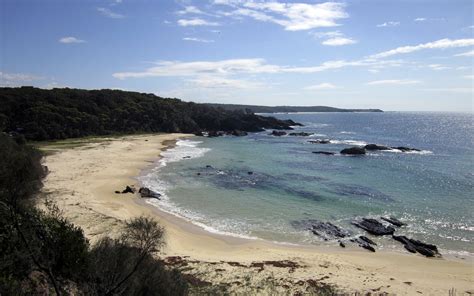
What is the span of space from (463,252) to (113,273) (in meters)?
20.9

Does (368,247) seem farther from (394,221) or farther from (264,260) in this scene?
(264,260)

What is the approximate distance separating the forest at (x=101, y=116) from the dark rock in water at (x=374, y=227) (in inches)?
2093

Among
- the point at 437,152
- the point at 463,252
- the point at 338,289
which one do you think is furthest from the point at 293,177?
the point at 437,152

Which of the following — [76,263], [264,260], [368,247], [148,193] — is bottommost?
[368,247]

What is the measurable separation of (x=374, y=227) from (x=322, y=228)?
3543mm

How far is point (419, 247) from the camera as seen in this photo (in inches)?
903

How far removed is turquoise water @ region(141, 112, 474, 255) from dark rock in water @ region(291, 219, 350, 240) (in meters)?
0.63

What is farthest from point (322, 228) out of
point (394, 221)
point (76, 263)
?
point (76, 263)

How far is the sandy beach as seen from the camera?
695 inches

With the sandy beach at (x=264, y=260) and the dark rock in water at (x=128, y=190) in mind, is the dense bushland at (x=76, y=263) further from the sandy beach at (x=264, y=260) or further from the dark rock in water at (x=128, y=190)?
the dark rock in water at (x=128, y=190)

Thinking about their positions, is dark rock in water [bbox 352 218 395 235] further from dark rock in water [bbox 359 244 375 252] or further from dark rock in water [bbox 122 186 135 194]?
dark rock in water [bbox 122 186 135 194]

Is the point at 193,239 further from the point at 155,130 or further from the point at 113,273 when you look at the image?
the point at 155,130

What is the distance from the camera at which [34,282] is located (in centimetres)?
1038

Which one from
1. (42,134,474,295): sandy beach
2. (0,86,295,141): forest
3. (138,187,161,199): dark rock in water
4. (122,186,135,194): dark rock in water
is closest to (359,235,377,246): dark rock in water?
(42,134,474,295): sandy beach
